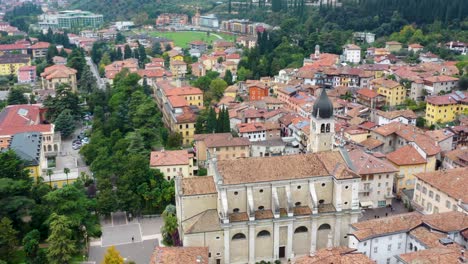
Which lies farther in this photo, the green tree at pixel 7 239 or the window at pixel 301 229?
the window at pixel 301 229

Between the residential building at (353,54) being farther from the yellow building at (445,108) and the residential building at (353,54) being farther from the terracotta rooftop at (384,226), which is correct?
the terracotta rooftop at (384,226)

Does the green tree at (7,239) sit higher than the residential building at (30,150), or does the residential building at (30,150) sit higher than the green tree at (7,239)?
the residential building at (30,150)

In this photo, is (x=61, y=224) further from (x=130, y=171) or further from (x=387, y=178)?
(x=387, y=178)

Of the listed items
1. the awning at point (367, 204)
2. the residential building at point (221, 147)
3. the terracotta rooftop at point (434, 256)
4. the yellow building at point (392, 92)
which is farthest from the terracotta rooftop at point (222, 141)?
the yellow building at point (392, 92)

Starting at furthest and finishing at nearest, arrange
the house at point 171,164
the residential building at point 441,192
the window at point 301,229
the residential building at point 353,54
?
the residential building at point 353,54, the house at point 171,164, the residential building at point 441,192, the window at point 301,229

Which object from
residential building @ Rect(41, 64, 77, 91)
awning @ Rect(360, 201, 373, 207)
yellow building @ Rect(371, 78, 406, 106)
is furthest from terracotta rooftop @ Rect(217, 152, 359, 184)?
residential building @ Rect(41, 64, 77, 91)

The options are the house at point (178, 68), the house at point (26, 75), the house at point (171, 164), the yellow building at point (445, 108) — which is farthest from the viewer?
the house at point (178, 68)

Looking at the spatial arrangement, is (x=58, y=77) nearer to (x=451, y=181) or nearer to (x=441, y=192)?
(x=441, y=192)
